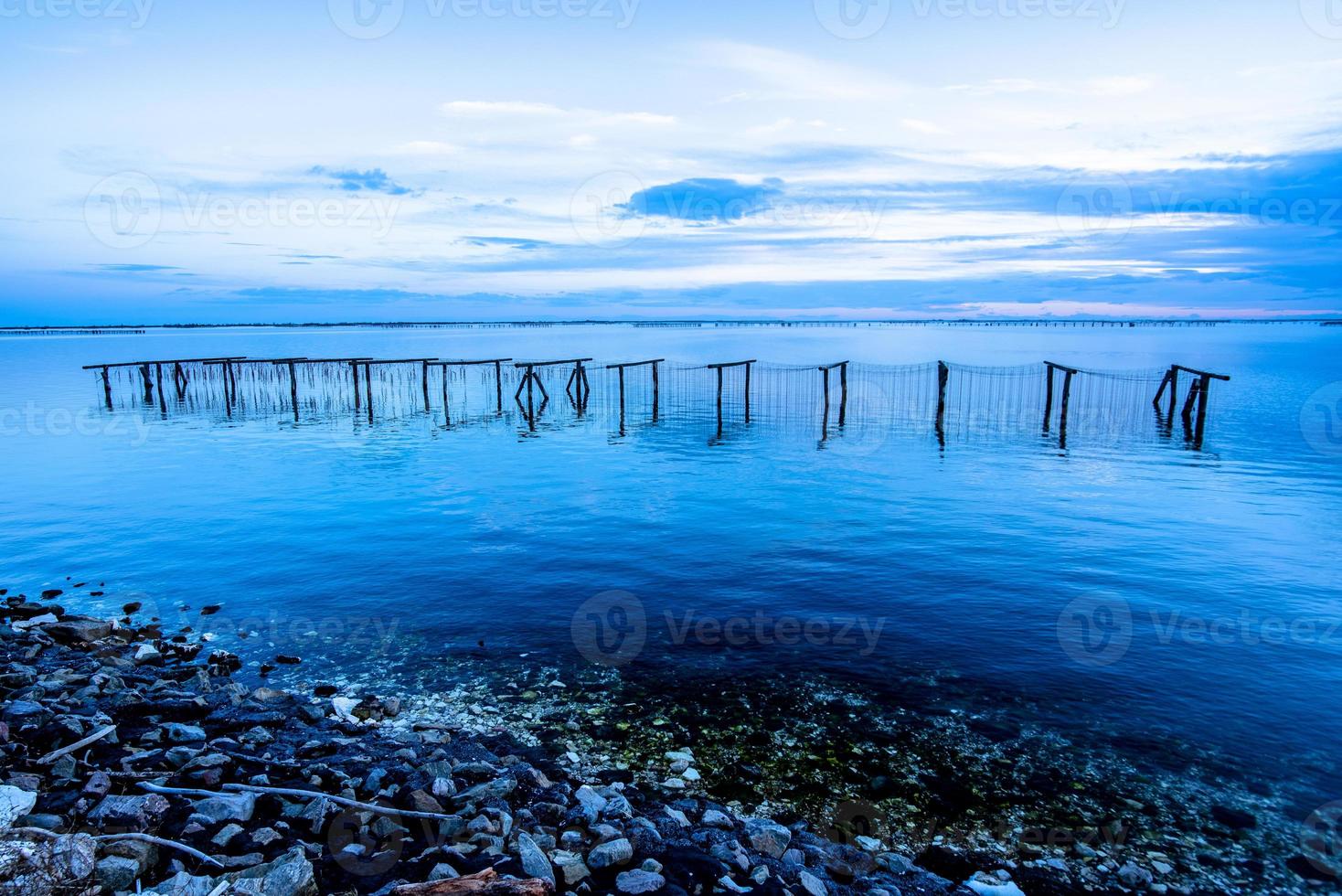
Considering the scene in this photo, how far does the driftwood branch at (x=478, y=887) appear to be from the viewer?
239 inches

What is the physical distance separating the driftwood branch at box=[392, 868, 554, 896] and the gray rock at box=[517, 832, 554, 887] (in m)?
0.20

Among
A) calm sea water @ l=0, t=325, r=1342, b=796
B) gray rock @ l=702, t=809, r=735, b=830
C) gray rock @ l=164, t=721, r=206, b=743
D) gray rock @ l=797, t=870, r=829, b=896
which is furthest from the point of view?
calm sea water @ l=0, t=325, r=1342, b=796

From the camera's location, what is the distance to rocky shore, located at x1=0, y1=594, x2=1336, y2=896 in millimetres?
6406

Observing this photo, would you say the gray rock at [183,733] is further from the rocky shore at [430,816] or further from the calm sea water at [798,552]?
the calm sea water at [798,552]

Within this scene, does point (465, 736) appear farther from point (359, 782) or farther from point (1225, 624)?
point (1225, 624)

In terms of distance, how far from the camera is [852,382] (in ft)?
251

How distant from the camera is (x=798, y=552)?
20047 mm

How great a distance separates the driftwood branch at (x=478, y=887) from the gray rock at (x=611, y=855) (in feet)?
2.40

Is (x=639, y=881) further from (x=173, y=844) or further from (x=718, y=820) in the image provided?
(x=173, y=844)

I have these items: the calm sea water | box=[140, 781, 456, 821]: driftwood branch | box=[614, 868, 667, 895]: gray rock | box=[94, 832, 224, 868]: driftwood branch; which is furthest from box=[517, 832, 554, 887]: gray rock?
the calm sea water

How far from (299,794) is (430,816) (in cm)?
139

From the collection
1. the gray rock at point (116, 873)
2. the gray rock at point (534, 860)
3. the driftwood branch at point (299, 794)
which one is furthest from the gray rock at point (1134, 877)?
the gray rock at point (116, 873)

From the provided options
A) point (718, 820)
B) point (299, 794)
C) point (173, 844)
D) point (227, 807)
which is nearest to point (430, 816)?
point (299, 794)

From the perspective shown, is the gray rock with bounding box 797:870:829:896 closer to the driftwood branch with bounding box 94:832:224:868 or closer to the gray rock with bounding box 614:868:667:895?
the gray rock with bounding box 614:868:667:895
